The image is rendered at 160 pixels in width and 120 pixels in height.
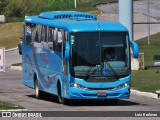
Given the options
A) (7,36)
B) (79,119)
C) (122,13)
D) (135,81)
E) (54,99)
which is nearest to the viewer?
(79,119)

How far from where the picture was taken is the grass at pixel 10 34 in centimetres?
6016

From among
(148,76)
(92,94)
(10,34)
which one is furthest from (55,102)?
(10,34)

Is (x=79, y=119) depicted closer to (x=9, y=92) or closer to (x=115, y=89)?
(x=115, y=89)

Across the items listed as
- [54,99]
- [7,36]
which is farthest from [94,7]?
[54,99]

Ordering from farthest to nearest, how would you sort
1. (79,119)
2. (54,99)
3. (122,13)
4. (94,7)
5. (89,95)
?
1. (94,7)
2. (122,13)
3. (54,99)
4. (89,95)
5. (79,119)

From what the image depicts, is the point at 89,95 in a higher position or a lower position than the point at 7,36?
higher

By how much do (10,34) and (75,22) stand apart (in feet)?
120

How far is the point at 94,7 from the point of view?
2886 inches

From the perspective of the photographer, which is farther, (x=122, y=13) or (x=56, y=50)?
(x=122, y=13)

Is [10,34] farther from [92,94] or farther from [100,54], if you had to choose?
[92,94]

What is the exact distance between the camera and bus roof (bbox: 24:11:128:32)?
25.9m

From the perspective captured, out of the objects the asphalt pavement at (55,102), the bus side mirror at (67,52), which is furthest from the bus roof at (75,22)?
the asphalt pavement at (55,102)

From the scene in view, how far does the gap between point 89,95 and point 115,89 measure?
92 centimetres

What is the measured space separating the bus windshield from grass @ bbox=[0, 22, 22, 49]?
3360 centimetres
